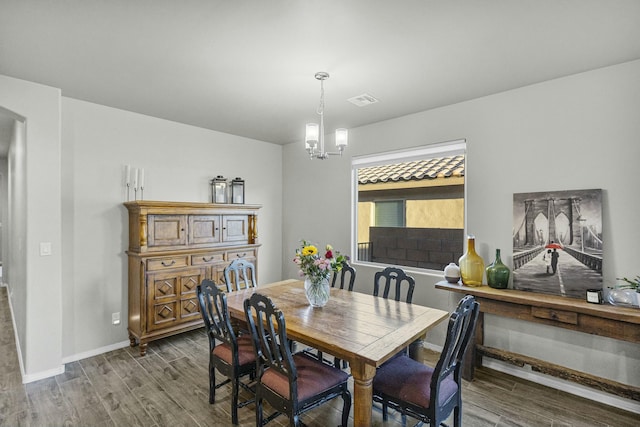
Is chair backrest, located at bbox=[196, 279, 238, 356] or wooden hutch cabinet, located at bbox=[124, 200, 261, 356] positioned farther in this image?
wooden hutch cabinet, located at bbox=[124, 200, 261, 356]

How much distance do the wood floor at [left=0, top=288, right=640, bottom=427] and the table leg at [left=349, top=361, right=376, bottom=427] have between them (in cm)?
72

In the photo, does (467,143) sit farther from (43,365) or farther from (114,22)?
(43,365)

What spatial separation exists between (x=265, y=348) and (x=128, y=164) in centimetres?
296

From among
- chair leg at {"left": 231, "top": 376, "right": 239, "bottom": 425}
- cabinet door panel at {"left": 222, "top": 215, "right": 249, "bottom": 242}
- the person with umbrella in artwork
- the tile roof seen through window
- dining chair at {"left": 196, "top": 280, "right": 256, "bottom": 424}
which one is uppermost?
the tile roof seen through window

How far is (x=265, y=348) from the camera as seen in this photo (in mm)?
1960

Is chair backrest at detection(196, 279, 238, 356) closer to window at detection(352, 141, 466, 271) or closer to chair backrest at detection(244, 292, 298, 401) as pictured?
chair backrest at detection(244, 292, 298, 401)

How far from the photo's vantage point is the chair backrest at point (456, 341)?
1.71m

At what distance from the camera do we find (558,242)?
2.80 m

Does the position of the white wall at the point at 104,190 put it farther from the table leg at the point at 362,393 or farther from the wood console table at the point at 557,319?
the wood console table at the point at 557,319

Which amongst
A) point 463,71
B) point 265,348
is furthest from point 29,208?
point 463,71

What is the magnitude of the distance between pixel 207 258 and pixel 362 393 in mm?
2761

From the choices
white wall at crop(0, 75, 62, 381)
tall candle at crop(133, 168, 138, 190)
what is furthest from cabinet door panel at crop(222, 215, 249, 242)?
white wall at crop(0, 75, 62, 381)

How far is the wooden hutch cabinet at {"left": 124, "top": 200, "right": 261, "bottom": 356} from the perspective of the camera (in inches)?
135

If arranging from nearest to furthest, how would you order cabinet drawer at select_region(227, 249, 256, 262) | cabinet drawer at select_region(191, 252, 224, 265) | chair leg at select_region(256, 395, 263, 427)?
chair leg at select_region(256, 395, 263, 427)
cabinet drawer at select_region(191, 252, 224, 265)
cabinet drawer at select_region(227, 249, 256, 262)
